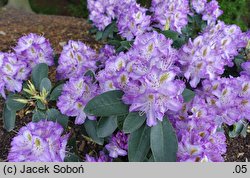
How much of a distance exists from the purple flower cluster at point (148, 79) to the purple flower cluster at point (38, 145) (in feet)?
0.91

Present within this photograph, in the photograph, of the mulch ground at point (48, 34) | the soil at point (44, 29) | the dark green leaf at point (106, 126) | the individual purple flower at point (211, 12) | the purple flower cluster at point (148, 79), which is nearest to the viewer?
the purple flower cluster at point (148, 79)

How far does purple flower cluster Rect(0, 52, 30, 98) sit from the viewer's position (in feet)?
6.12

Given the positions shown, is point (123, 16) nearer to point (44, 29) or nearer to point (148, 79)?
point (148, 79)

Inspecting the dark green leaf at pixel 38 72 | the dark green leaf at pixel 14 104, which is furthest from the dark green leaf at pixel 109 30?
the dark green leaf at pixel 14 104

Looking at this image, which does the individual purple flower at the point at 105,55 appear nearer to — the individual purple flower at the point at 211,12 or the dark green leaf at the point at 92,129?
the dark green leaf at the point at 92,129

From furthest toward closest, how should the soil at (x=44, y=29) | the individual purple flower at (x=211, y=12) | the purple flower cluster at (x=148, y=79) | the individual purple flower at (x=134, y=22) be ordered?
the soil at (x=44, y=29) < the individual purple flower at (x=211, y=12) < the individual purple flower at (x=134, y=22) < the purple flower cluster at (x=148, y=79)

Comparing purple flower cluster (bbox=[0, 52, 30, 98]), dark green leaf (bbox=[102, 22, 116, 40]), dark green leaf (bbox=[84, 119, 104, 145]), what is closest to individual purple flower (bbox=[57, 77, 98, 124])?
dark green leaf (bbox=[84, 119, 104, 145])

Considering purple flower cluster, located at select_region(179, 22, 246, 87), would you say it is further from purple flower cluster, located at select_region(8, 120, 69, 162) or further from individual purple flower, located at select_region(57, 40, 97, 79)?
purple flower cluster, located at select_region(8, 120, 69, 162)

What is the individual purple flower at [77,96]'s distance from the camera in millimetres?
1685

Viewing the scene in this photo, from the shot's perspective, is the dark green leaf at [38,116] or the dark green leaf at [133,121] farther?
the dark green leaf at [38,116]

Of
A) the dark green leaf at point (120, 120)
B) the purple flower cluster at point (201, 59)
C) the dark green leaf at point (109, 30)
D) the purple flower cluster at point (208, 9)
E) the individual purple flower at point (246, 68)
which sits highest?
the purple flower cluster at point (208, 9)

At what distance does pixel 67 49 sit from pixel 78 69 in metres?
0.10
